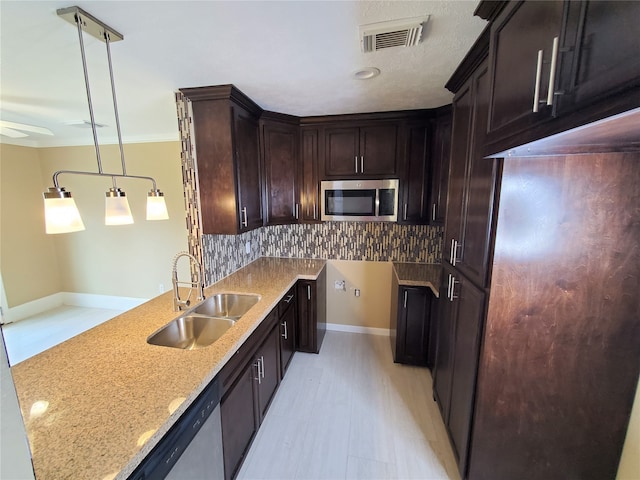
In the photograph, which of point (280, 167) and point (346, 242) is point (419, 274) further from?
point (280, 167)

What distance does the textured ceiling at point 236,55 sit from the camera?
45.3 inches

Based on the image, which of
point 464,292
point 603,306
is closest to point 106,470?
point 464,292

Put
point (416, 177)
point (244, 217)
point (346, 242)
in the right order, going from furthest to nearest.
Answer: point (346, 242) → point (416, 177) → point (244, 217)

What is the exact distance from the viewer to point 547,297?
1188mm

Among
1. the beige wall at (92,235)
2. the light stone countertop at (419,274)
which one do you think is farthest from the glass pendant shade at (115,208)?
the beige wall at (92,235)

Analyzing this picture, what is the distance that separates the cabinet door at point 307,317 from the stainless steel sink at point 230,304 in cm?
69

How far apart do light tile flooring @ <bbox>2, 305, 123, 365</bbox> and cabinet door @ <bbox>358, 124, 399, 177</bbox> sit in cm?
434

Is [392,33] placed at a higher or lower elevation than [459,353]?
higher

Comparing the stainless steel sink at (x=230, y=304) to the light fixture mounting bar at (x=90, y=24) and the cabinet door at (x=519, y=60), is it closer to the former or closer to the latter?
the light fixture mounting bar at (x=90, y=24)

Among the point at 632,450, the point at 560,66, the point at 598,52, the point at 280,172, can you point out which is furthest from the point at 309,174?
the point at 632,450

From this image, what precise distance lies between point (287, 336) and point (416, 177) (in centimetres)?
202

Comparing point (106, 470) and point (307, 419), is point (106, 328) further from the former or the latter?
point (307, 419)

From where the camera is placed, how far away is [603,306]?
1.15 m

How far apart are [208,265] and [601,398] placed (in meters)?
2.56
